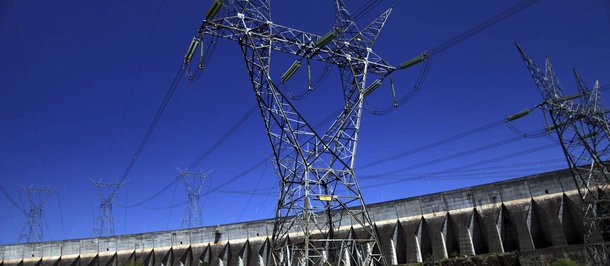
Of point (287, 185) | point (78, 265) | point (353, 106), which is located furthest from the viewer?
point (78, 265)

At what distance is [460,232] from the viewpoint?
52.9m

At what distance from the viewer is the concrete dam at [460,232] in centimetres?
4753

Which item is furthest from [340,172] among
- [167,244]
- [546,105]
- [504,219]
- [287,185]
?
[167,244]

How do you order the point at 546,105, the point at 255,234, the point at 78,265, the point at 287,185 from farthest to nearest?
1. the point at 78,265
2. the point at 255,234
3. the point at 546,105
4. the point at 287,185

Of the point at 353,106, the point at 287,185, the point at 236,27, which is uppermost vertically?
the point at 236,27

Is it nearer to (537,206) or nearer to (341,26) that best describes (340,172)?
(341,26)

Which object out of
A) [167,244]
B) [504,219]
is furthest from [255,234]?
[504,219]

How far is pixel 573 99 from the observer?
44531 mm

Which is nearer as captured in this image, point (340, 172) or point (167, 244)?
point (340, 172)

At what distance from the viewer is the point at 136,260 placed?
72.6m

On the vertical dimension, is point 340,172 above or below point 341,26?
below

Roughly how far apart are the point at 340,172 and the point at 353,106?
4.07 m

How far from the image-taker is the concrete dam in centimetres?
4753

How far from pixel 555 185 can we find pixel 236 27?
4376 centimetres
